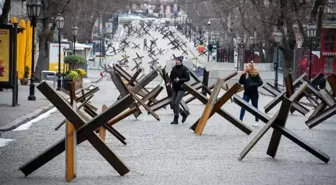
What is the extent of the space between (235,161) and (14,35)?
45.5 feet

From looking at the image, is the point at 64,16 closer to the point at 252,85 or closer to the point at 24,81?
the point at 24,81

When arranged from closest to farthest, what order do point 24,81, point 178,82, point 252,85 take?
point 178,82 → point 252,85 → point 24,81

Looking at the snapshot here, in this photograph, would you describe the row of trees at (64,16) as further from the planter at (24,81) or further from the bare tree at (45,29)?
the planter at (24,81)

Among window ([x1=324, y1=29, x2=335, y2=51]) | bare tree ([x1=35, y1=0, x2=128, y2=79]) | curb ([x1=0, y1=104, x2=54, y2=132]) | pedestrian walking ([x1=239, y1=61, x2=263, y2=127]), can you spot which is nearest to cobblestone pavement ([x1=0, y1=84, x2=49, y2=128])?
curb ([x1=0, y1=104, x2=54, y2=132])

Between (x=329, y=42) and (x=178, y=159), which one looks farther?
(x=329, y=42)

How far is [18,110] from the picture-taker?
26.1m

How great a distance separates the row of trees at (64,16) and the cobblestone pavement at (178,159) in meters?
14.3

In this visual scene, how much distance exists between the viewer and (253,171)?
13.3 meters

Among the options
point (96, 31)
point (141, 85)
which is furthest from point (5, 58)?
point (96, 31)

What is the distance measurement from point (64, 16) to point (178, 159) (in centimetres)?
5527

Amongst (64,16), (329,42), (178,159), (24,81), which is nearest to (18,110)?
(178,159)

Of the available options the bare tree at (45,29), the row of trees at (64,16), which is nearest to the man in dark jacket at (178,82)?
the row of trees at (64,16)

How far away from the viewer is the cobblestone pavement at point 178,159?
12.3 metres

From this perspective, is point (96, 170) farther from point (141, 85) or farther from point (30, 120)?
point (141, 85)
